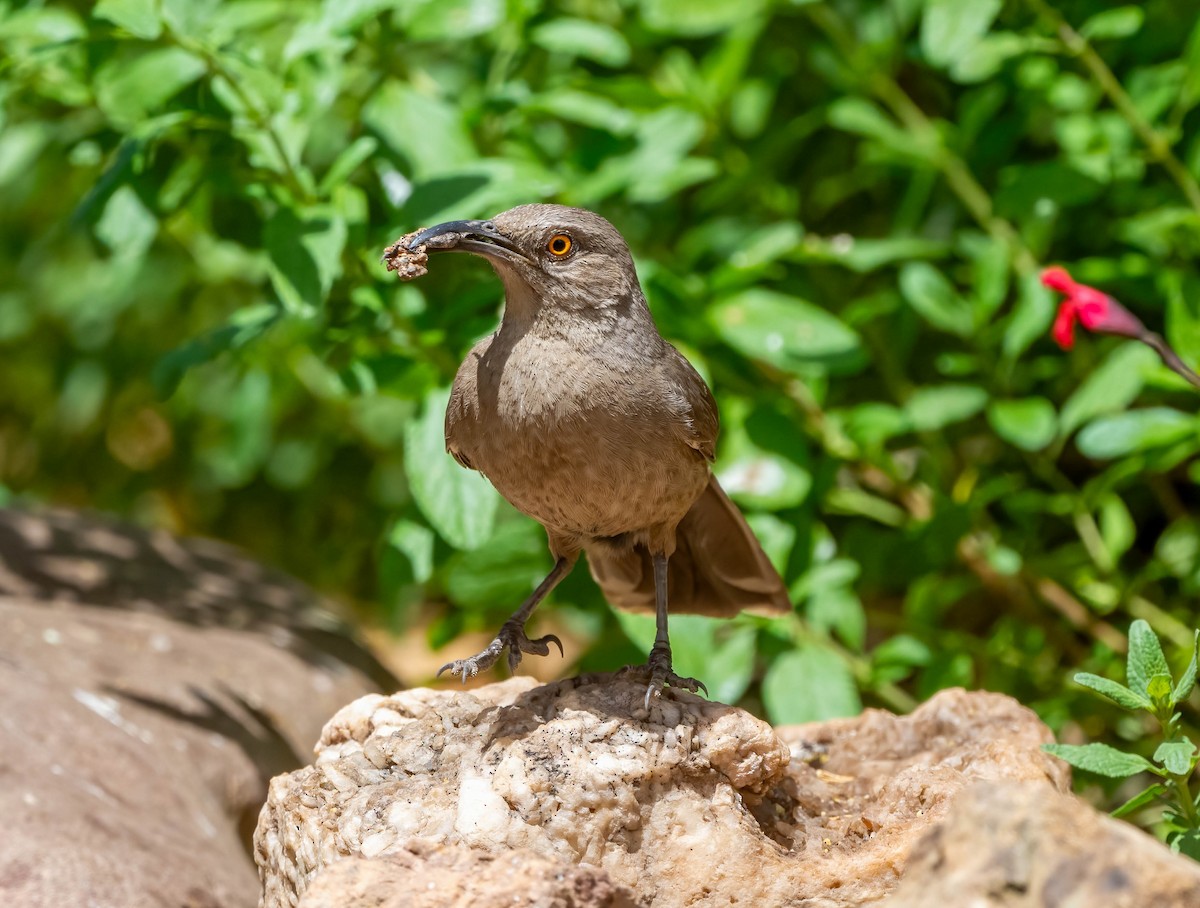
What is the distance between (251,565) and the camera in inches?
273

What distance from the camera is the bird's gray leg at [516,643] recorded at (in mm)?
3953

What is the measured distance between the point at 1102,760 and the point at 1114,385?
7.38 ft

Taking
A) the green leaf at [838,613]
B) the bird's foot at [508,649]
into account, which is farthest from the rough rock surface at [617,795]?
the green leaf at [838,613]

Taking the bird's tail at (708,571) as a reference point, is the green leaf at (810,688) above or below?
below

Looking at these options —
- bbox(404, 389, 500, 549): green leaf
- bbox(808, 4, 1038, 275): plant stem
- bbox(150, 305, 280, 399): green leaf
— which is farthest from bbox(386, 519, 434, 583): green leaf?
bbox(808, 4, 1038, 275): plant stem

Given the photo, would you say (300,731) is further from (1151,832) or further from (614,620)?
(1151,832)

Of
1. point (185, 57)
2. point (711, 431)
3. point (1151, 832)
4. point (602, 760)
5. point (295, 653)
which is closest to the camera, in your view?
point (602, 760)

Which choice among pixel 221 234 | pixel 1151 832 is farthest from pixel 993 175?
pixel 221 234

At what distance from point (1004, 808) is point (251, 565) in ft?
17.4

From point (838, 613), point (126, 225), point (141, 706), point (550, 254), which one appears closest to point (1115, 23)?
point (838, 613)

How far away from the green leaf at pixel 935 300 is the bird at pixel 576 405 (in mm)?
1691

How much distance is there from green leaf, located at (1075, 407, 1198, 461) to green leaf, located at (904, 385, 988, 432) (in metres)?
0.69

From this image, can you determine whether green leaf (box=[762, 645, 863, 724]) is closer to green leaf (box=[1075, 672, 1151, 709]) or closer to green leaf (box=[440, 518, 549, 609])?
green leaf (box=[440, 518, 549, 609])

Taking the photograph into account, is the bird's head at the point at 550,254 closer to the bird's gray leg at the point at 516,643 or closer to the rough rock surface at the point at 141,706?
the bird's gray leg at the point at 516,643
